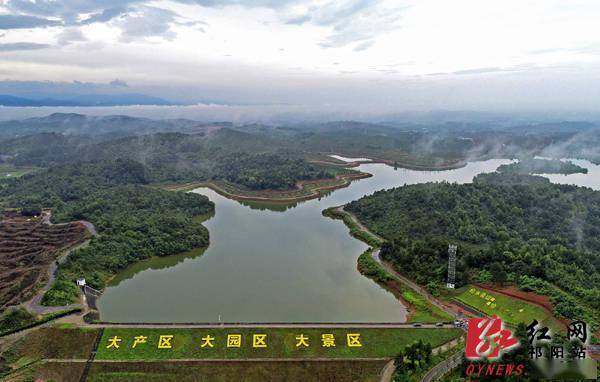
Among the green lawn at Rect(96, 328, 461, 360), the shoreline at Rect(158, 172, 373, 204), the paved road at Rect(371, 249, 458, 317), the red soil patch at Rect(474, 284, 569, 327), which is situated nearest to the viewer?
the green lawn at Rect(96, 328, 461, 360)

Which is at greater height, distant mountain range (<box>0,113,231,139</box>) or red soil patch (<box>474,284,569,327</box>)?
distant mountain range (<box>0,113,231,139</box>)

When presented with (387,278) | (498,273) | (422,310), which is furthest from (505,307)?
(387,278)

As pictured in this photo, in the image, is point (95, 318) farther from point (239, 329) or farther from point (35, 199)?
point (35, 199)

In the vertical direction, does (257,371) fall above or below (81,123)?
below

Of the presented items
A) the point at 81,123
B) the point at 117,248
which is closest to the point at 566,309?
the point at 117,248

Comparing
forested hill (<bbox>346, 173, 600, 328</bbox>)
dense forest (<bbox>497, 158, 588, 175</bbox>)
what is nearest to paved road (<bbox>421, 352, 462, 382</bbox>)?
forested hill (<bbox>346, 173, 600, 328</bbox>)

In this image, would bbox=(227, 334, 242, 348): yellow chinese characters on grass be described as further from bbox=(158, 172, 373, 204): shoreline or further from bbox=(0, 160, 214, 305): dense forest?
bbox=(158, 172, 373, 204): shoreline

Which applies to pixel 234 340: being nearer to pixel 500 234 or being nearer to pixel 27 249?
pixel 27 249
